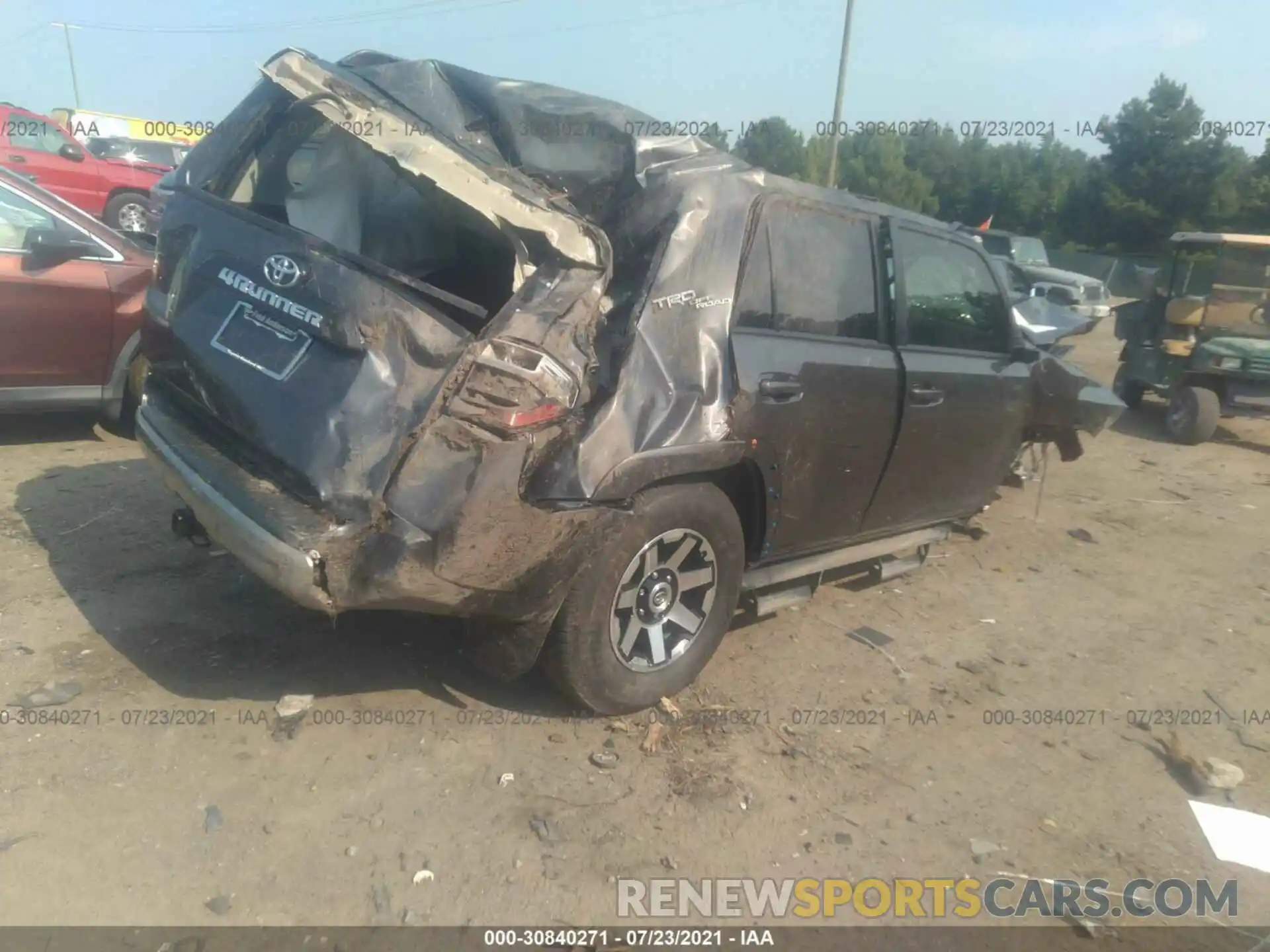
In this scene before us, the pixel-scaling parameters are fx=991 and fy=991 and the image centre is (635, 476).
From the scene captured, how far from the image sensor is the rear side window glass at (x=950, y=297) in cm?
450

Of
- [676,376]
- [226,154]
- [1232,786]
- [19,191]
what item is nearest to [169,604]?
[226,154]

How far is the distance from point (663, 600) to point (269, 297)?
5.73ft

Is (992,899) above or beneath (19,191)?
beneath

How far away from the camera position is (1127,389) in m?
10.6

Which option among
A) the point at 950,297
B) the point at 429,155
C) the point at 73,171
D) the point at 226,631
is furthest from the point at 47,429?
the point at 73,171

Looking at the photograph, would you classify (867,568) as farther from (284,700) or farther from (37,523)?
(37,523)

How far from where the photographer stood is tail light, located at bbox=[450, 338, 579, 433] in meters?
3.06

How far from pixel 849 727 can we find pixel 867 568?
1.70m

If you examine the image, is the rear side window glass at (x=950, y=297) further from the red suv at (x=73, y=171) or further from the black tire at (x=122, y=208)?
the black tire at (x=122, y=208)

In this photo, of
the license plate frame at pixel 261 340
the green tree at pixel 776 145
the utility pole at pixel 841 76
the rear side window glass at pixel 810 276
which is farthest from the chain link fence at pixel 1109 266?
the license plate frame at pixel 261 340

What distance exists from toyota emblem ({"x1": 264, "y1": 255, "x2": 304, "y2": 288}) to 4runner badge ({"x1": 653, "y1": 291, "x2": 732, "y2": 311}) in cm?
120

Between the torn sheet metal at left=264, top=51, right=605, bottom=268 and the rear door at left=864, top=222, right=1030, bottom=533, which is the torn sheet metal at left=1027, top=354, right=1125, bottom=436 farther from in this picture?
the torn sheet metal at left=264, top=51, right=605, bottom=268

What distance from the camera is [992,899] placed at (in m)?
2.97

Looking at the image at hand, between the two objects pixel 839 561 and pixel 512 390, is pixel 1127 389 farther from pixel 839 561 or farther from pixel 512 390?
pixel 512 390
